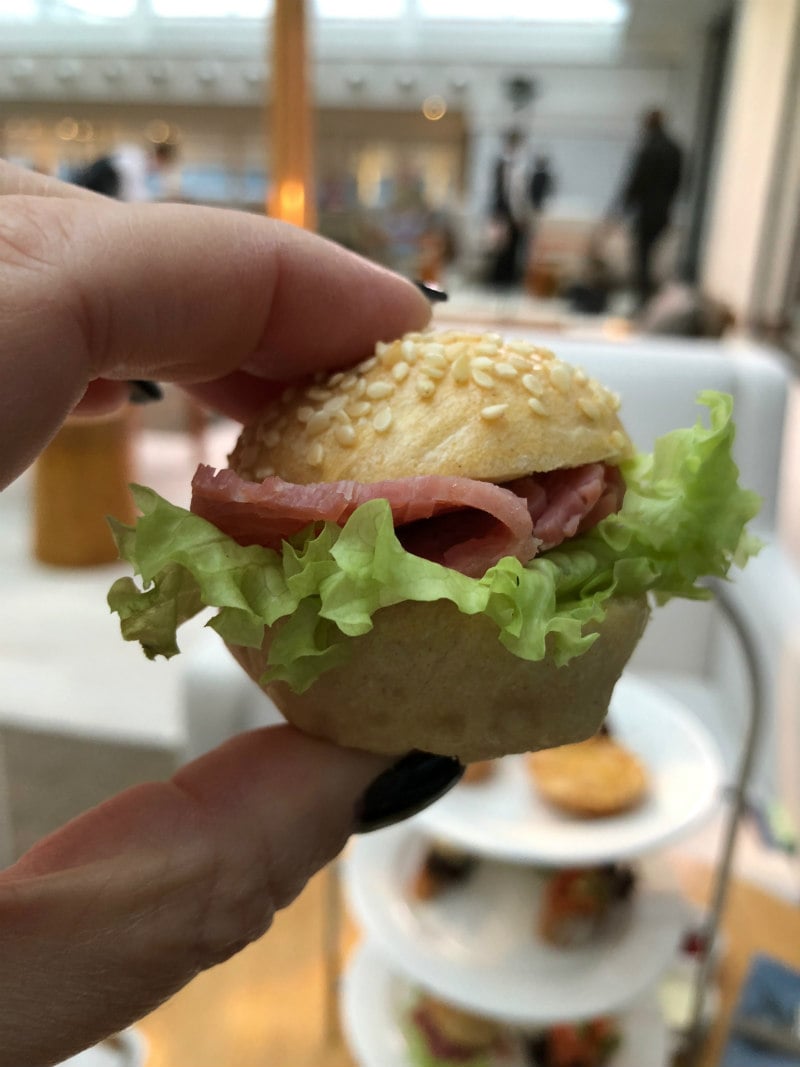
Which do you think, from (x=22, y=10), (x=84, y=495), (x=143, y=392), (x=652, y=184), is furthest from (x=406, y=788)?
(x=22, y=10)

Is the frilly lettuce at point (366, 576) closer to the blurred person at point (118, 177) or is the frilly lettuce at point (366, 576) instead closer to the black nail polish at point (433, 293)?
the black nail polish at point (433, 293)

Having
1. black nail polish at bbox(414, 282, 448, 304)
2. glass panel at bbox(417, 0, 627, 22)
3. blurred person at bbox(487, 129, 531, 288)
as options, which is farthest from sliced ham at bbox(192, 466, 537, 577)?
glass panel at bbox(417, 0, 627, 22)

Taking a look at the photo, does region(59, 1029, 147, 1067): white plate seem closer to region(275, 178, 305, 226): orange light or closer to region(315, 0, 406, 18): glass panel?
region(275, 178, 305, 226): orange light

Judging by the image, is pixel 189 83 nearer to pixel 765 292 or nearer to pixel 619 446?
pixel 765 292

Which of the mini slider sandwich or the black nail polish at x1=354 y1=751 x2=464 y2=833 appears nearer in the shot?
the mini slider sandwich

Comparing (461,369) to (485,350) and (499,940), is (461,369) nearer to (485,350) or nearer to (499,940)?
(485,350)

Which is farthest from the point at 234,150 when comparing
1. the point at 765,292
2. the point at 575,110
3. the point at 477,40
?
the point at 765,292

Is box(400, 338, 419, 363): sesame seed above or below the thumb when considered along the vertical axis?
above

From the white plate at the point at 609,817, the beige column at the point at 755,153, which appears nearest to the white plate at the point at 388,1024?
the white plate at the point at 609,817
